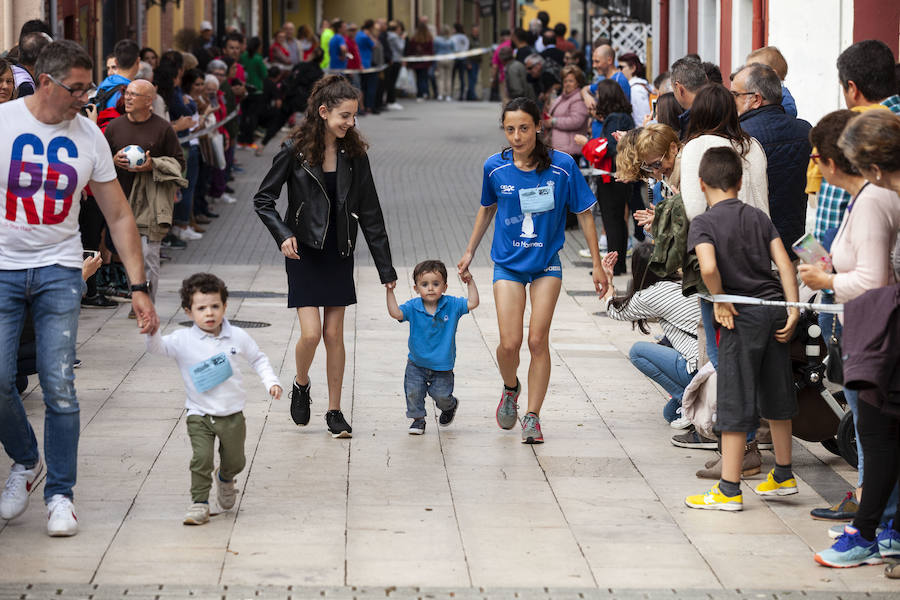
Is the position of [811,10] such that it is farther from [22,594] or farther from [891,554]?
[22,594]

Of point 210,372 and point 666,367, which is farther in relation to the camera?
point 666,367

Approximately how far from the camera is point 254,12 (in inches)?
1671

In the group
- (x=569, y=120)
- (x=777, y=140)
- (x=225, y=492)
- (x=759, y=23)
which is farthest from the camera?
(x=759, y=23)

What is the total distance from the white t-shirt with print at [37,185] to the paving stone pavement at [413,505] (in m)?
1.17

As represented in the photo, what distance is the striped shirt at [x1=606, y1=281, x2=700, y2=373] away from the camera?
811 centimetres

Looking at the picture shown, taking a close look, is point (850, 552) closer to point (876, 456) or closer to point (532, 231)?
point (876, 456)

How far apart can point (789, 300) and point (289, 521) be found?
2.34 meters

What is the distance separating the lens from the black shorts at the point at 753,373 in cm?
664

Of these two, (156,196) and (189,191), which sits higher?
(156,196)

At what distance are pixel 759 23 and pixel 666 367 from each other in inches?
371

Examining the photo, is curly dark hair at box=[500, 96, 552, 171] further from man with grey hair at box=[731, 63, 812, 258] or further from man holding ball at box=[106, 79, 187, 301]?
man holding ball at box=[106, 79, 187, 301]

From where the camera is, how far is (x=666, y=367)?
8359mm

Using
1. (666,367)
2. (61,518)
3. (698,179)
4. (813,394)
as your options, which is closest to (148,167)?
(666,367)

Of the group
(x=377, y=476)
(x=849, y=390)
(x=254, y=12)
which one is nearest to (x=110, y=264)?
(x=377, y=476)
